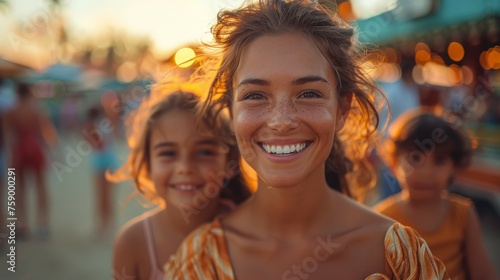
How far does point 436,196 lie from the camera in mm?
2893

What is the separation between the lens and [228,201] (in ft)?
8.16

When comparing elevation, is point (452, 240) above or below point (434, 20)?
below

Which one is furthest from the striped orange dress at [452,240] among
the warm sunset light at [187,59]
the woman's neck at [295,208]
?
the warm sunset light at [187,59]

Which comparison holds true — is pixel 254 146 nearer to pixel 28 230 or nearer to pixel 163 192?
pixel 163 192

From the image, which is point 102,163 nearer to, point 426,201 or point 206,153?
point 206,153

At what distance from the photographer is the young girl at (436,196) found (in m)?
2.58

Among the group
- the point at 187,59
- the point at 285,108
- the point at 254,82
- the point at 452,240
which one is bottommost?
the point at 452,240

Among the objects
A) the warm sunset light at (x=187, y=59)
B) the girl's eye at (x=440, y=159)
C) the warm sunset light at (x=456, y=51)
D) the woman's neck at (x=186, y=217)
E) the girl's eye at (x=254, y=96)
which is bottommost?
the woman's neck at (x=186, y=217)

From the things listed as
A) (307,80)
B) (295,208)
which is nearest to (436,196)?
(295,208)

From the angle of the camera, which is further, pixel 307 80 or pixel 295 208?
pixel 295 208

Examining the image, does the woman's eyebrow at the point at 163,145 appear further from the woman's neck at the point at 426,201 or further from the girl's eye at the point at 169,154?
the woman's neck at the point at 426,201

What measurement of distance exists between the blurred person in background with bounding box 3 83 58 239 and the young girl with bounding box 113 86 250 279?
5214mm

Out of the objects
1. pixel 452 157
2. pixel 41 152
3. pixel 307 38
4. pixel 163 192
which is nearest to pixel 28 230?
pixel 41 152

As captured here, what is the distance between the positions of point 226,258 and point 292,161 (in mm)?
452
